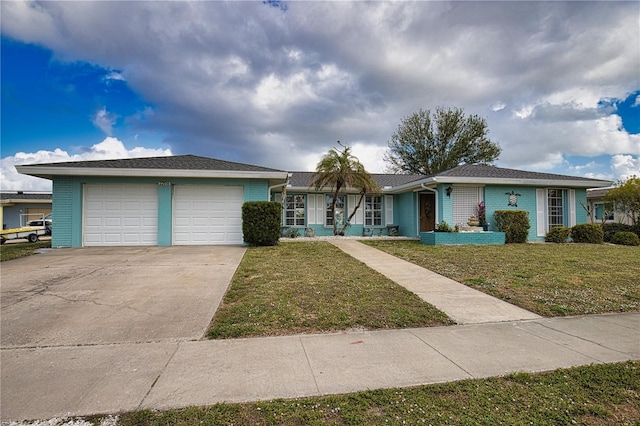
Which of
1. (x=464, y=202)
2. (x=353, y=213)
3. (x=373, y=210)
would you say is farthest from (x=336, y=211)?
(x=464, y=202)

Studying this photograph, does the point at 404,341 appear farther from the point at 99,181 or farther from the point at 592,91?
the point at 592,91

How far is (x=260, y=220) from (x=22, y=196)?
24.5 m

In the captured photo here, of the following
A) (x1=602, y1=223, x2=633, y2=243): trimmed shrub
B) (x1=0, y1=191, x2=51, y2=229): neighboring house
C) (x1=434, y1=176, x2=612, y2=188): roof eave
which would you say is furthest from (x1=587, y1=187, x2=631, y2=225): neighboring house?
(x1=0, y1=191, x2=51, y2=229): neighboring house

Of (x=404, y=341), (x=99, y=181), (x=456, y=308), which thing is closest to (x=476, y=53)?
(x=456, y=308)

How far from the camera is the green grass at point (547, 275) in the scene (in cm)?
503

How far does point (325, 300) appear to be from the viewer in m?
4.98

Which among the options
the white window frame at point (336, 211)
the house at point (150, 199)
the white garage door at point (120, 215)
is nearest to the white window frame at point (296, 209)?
the white window frame at point (336, 211)

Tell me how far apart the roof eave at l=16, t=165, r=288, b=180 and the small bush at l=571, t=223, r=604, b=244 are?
13340 millimetres

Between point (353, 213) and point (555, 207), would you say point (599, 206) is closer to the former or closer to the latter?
point (555, 207)

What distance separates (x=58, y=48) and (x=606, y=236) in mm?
23386

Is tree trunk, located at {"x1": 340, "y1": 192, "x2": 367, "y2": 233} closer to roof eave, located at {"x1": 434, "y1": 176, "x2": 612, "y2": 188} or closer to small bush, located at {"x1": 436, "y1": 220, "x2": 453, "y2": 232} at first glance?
roof eave, located at {"x1": 434, "y1": 176, "x2": 612, "y2": 188}

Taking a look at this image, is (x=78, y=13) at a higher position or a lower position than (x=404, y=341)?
higher

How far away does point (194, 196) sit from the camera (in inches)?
478

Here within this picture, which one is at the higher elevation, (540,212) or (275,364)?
(540,212)
